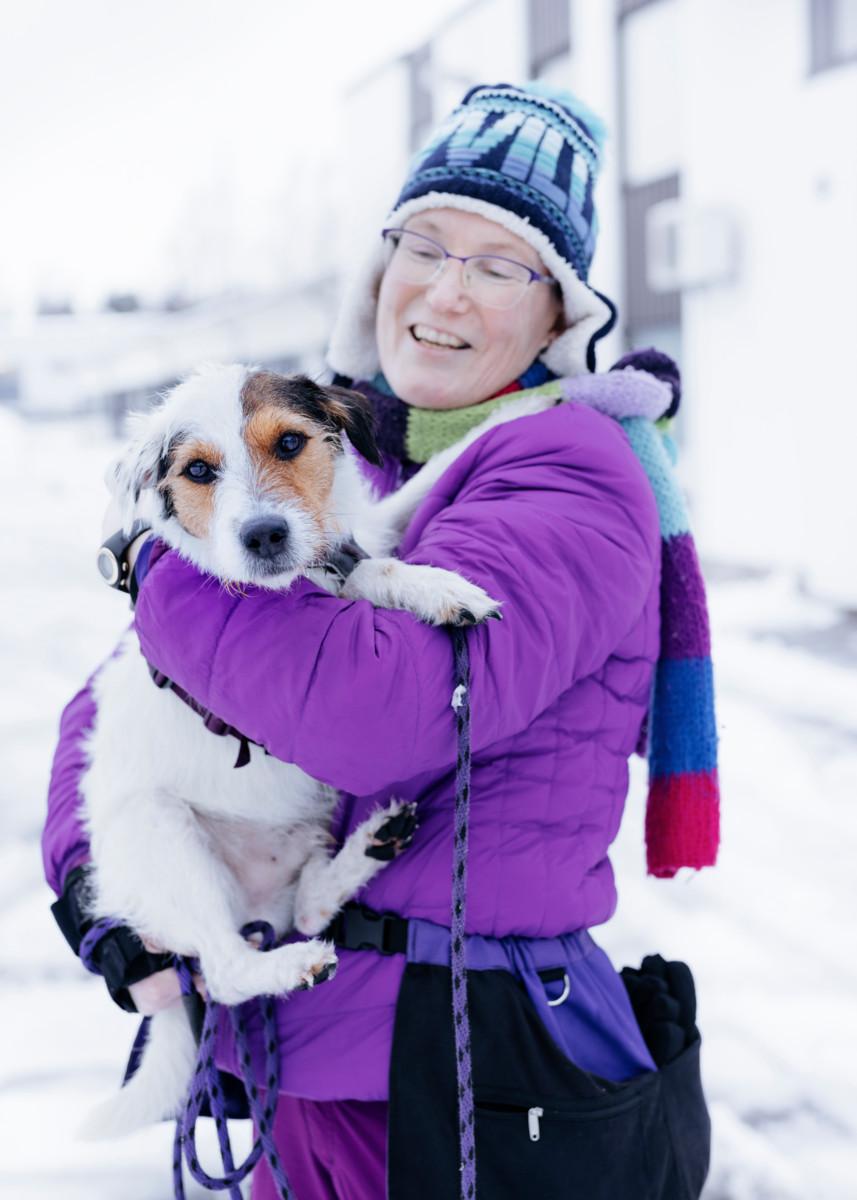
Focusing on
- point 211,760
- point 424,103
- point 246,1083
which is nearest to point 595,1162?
point 246,1083

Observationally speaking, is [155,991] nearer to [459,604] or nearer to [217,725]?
[217,725]

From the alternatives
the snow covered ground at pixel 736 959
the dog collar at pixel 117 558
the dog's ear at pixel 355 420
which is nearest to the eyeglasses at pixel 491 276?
the dog's ear at pixel 355 420

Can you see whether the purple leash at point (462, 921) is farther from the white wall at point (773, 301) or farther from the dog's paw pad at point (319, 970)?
the white wall at point (773, 301)

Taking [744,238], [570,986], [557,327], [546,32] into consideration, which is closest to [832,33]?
[744,238]

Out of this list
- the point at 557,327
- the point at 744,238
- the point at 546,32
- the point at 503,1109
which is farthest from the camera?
the point at 546,32

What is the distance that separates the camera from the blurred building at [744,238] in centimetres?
878

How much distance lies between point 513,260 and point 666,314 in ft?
38.0

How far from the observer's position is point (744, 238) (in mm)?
10062

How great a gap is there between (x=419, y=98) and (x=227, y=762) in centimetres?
1798

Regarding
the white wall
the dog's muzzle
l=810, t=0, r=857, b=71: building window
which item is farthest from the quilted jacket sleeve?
l=810, t=0, r=857, b=71: building window

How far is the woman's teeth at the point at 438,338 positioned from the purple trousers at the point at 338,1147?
1251mm

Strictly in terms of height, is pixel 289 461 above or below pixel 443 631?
above

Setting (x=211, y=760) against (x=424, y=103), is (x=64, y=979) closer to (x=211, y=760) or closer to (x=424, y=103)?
(x=211, y=760)

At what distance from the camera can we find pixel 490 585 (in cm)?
127
